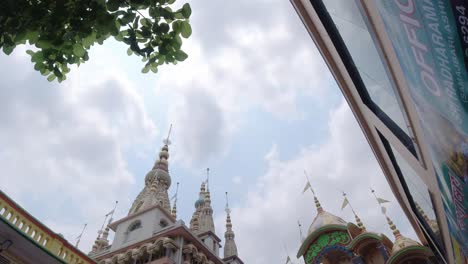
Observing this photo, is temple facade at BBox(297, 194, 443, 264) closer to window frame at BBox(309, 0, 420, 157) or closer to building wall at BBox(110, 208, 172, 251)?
window frame at BBox(309, 0, 420, 157)

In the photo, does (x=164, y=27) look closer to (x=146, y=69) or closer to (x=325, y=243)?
(x=146, y=69)

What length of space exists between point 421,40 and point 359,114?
6.61 metres

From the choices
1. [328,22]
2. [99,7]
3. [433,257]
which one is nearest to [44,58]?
[99,7]

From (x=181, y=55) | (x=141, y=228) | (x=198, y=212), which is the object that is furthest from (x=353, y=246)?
Result: (x=198, y=212)

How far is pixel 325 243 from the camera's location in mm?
19062

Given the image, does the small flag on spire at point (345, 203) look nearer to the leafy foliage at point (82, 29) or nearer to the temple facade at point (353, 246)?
the temple facade at point (353, 246)

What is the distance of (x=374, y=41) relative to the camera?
5.84 m

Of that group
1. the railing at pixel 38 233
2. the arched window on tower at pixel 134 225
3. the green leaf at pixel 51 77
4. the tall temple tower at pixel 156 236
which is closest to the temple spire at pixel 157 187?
the tall temple tower at pixel 156 236

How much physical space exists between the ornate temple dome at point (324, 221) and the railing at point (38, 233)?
486 inches

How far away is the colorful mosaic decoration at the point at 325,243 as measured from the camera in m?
18.6

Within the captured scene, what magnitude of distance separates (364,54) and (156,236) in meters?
18.7

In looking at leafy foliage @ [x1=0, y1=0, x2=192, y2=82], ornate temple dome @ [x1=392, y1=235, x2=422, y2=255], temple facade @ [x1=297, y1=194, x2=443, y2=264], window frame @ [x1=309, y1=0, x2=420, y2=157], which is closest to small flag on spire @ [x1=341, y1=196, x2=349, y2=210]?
temple facade @ [x1=297, y1=194, x2=443, y2=264]

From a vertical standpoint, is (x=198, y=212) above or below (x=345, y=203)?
above

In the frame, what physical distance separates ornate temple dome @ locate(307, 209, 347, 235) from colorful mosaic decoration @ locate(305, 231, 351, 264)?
65cm
